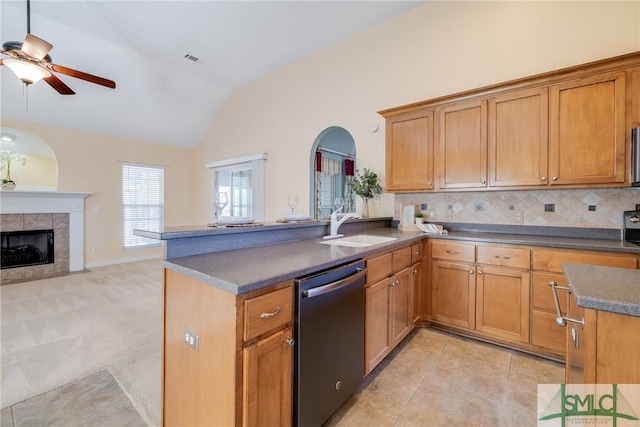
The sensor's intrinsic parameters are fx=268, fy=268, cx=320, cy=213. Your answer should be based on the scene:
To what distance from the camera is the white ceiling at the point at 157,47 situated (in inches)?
133

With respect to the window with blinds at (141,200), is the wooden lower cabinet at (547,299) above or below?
below

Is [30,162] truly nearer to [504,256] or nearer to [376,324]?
[376,324]

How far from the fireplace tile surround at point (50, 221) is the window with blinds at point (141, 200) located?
77cm

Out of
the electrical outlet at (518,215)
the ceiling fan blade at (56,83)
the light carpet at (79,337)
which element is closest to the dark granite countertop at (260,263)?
the light carpet at (79,337)

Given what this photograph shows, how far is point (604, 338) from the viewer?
873 mm

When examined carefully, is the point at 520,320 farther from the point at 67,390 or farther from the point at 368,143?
the point at 67,390

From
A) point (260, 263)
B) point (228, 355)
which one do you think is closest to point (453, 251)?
point (260, 263)

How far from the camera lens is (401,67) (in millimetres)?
3502

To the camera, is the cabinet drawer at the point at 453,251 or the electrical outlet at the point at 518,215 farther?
the electrical outlet at the point at 518,215

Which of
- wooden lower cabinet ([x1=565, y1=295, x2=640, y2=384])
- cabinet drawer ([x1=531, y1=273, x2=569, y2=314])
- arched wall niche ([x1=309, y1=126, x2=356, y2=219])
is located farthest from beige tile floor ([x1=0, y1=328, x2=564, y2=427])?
arched wall niche ([x1=309, y1=126, x2=356, y2=219])

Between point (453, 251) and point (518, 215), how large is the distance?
87 cm

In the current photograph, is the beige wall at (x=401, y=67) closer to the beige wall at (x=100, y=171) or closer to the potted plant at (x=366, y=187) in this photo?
the potted plant at (x=366, y=187)

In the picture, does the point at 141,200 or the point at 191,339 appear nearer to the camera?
the point at 191,339

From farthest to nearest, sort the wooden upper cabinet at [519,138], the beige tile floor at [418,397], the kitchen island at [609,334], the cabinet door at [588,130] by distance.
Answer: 1. the wooden upper cabinet at [519,138]
2. the cabinet door at [588,130]
3. the beige tile floor at [418,397]
4. the kitchen island at [609,334]
